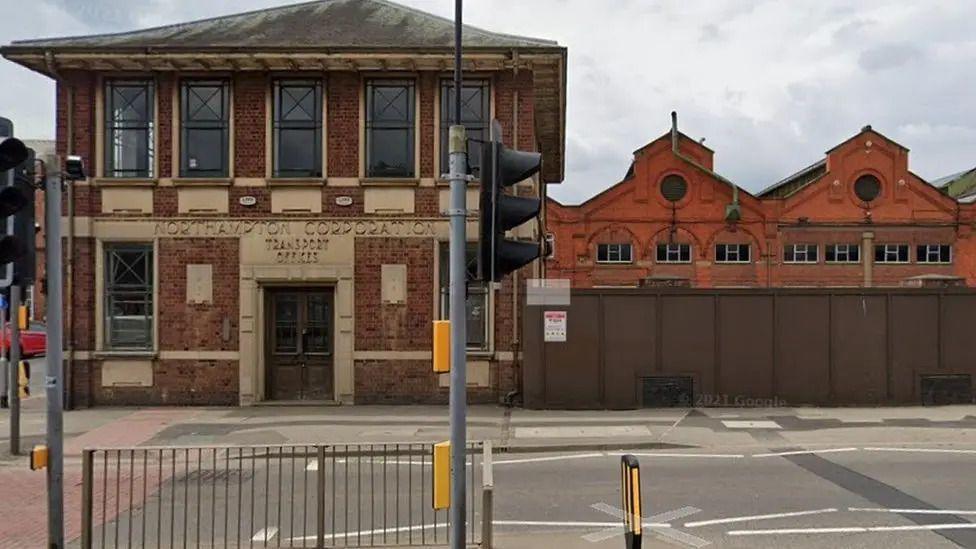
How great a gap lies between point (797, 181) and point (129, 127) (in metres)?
50.9

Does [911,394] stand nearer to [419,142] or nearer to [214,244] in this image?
[419,142]

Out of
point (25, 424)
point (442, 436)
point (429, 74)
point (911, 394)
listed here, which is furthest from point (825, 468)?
point (25, 424)

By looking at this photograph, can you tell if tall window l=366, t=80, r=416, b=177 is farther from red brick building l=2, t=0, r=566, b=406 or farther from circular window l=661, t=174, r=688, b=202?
circular window l=661, t=174, r=688, b=202

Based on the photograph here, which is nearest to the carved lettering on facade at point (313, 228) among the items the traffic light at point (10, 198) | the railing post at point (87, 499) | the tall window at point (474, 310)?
the tall window at point (474, 310)

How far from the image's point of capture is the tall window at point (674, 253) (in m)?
47.4

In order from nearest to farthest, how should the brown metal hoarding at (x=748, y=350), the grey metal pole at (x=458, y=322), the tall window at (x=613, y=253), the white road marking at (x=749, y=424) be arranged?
the grey metal pole at (x=458, y=322)
the white road marking at (x=749, y=424)
the brown metal hoarding at (x=748, y=350)
the tall window at (x=613, y=253)

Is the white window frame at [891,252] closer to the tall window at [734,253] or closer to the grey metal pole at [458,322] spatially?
the tall window at [734,253]

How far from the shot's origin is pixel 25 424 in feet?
42.8

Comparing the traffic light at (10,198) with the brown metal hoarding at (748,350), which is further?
the brown metal hoarding at (748,350)

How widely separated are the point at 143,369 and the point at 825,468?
41.5ft

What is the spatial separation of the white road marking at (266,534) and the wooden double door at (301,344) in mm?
8104

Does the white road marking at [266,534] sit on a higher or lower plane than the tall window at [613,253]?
lower

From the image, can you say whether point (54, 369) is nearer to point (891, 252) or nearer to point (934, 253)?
point (891, 252)

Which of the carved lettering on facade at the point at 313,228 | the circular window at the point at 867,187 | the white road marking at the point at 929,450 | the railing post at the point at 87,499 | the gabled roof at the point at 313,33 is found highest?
the circular window at the point at 867,187
